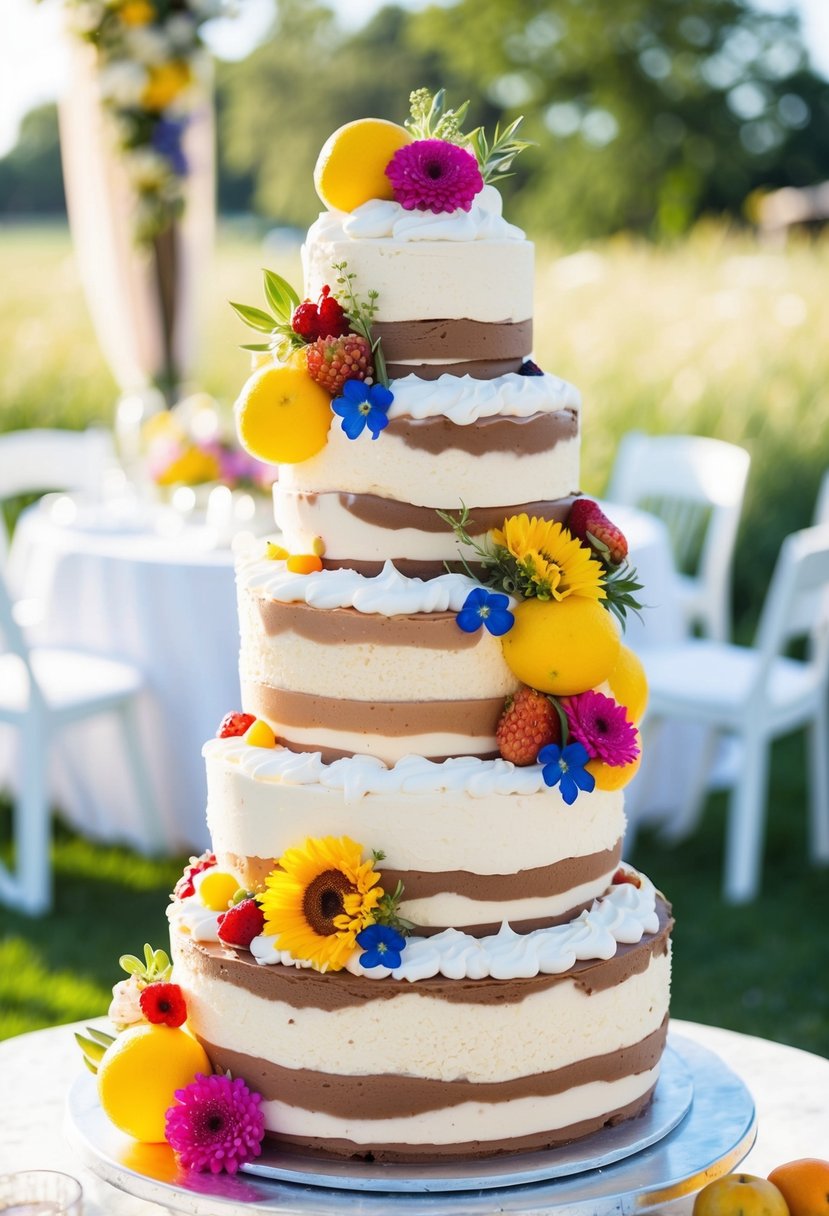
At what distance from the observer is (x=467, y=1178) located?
220cm

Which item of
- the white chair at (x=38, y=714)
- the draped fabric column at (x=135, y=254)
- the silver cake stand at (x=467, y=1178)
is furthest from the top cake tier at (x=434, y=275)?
the draped fabric column at (x=135, y=254)

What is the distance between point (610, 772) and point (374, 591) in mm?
428

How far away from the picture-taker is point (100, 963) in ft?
15.2

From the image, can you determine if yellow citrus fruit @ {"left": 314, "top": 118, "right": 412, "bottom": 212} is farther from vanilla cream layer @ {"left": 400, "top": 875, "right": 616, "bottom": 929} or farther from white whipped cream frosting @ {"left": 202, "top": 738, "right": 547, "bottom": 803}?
vanilla cream layer @ {"left": 400, "top": 875, "right": 616, "bottom": 929}

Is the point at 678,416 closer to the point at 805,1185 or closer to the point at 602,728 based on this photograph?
the point at 602,728

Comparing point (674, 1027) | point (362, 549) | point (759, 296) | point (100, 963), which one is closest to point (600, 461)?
point (759, 296)

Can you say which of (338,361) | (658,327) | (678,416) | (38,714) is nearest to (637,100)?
(658,327)

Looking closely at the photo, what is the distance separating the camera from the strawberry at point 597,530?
238 cm

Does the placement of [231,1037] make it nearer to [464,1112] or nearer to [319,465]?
[464,1112]

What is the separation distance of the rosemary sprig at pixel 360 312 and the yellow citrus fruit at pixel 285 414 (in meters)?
0.09

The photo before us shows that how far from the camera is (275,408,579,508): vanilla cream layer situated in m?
2.30

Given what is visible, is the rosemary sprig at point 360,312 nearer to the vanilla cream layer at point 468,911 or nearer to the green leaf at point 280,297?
the green leaf at point 280,297

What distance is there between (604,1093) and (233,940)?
0.59m

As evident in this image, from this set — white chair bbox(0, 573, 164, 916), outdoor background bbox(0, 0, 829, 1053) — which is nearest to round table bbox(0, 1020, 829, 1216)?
outdoor background bbox(0, 0, 829, 1053)
